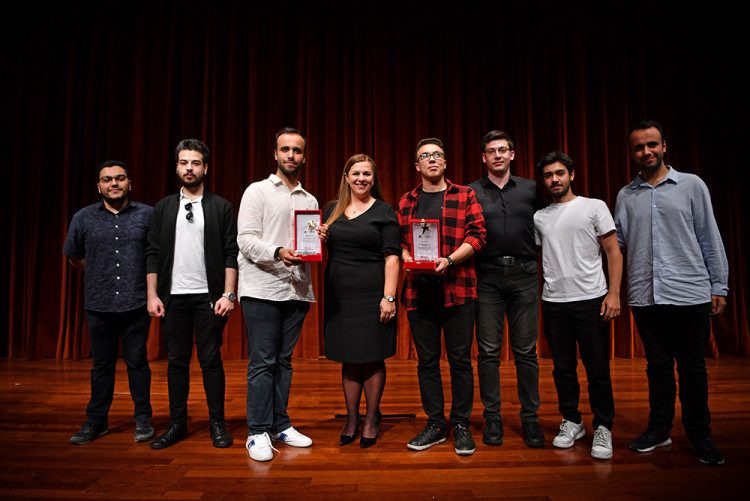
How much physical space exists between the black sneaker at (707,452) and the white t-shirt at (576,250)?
0.79 metres

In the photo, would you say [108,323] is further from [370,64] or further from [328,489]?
[370,64]

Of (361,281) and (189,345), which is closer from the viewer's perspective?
(361,281)

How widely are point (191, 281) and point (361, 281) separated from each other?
2.84ft

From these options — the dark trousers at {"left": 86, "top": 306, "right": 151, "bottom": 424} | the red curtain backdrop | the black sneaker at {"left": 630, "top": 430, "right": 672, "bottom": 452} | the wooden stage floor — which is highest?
the red curtain backdrop

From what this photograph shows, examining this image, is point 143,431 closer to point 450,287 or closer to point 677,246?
point 450,287

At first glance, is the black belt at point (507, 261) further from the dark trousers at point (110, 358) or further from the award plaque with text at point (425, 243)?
the dark trousers at point (110, 358)

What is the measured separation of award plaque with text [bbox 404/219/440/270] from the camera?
6.48 feet

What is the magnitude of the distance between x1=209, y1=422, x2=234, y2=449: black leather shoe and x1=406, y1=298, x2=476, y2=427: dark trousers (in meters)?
1.02

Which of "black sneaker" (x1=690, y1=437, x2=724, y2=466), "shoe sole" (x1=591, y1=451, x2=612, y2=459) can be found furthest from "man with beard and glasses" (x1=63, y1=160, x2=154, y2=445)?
"black sneaker" (x1=690, y1=437, x2=724, y2=466)

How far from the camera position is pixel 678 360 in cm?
204

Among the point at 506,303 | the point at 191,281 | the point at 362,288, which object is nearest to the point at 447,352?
the point at 506,303

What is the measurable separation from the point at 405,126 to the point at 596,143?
2246mm

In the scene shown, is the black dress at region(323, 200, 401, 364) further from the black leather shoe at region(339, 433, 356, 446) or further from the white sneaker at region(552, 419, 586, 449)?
the white sneaker at region(552, 419, 586, 449)

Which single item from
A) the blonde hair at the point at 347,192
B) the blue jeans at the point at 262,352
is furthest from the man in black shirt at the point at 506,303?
the blue jeans at the point at 262,352
